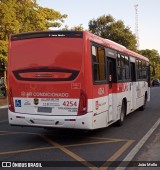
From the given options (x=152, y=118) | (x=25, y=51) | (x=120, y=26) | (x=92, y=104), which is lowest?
(x=152, y=118)

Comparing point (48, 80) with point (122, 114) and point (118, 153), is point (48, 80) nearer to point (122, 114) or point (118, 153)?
point (118, 153)

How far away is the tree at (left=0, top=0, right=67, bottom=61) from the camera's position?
26562mm

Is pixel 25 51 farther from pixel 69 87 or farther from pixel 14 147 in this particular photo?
pixel 14 147

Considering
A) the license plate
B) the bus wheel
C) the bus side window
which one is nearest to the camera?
the license plate

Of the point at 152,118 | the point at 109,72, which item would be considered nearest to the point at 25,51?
the point at 109,72

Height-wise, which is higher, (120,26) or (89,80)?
(120,26)

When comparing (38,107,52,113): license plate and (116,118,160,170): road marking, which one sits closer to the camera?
(116,118,160,170): road marking

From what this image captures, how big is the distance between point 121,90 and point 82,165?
233 inches

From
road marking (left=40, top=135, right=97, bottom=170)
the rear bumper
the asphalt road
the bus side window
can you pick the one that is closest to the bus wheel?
the asphalt road

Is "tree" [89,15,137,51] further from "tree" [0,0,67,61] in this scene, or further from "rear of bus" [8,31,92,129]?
"rear of bus" [8,31,92,129]

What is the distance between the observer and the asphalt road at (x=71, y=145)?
8.25 metres

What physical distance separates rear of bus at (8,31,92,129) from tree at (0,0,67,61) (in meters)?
16.7

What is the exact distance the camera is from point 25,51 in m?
10.4

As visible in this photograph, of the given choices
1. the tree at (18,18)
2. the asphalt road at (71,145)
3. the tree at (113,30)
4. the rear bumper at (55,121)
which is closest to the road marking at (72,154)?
the asphalt road at (71,145)
